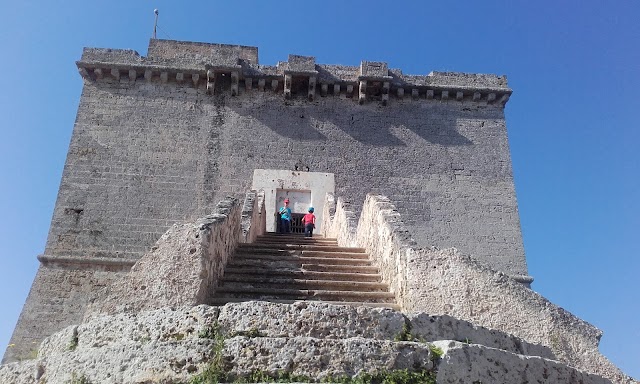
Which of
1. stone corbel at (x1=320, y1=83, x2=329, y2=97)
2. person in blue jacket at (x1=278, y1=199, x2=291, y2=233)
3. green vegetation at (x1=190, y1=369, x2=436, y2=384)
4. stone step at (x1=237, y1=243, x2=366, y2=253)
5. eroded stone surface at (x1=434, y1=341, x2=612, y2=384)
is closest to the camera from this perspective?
green vegetation at (x1=190, y1=369, x2=436, y2=384)

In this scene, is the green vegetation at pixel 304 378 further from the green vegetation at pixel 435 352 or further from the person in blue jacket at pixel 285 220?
the person in blue jacket at pixel 285 220

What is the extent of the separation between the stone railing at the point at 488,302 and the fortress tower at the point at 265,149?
738cm

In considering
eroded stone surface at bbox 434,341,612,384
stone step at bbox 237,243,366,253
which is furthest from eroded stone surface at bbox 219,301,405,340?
stone step at bbox 237,243,366,253

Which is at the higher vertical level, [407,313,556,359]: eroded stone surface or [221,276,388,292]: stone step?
[221,276,388,292]: stone step

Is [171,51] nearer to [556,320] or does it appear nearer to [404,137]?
[404,137]

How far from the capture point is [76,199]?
13.0 metres

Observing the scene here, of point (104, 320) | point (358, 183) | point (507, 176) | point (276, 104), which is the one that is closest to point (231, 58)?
point (276, 104)

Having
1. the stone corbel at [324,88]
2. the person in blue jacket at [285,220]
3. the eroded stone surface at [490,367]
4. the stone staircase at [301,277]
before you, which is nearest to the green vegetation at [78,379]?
the stone staircase at [301,277]

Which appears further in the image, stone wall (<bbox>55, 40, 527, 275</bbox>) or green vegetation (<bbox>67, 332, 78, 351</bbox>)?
stone wall (<bbox>55, 40, 527, 275</bbox>)

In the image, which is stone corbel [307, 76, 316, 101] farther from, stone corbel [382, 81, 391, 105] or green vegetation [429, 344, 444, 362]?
green vegetation [429, 344, 444, 362]

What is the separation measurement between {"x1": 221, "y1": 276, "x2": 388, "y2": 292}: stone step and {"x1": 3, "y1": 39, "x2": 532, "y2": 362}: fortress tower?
684 cm

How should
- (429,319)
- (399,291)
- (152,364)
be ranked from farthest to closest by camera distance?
(399,291)
(429,319)
(152,364)

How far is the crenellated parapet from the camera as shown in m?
14.4

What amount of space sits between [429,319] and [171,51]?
523 inches
